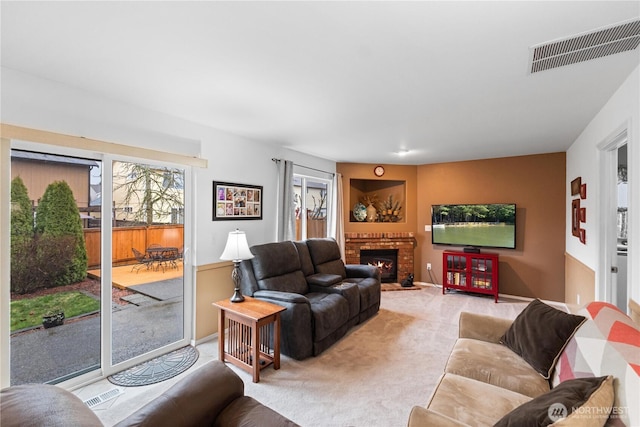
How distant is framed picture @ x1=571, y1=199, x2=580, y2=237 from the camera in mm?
3684

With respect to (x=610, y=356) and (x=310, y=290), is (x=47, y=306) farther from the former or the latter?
(x=610, y=356)

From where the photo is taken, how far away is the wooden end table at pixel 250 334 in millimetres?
2516

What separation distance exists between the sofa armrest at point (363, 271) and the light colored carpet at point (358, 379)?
25.4 inches

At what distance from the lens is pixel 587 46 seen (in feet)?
5.41

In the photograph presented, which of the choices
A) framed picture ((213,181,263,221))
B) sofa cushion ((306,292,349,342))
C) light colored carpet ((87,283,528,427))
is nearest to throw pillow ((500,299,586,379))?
light colored carpet ((87,283,528,427))

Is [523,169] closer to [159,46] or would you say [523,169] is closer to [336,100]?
[336,100]

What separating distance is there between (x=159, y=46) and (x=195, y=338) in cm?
279

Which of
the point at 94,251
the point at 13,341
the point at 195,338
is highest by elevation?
the point at 94,251

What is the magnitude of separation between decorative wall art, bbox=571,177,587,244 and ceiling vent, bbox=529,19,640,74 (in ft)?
7.25

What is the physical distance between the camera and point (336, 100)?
249 centimetres

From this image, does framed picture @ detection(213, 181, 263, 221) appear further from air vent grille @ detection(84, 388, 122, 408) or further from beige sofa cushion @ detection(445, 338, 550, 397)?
beige sofa cushion @ detection(445, 338, 550, 397)

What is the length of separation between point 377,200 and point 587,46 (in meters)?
4.69

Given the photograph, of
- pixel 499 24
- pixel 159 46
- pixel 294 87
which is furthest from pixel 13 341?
pixel 499 24

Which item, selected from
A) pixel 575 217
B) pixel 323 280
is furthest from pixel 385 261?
pixel 575 217
